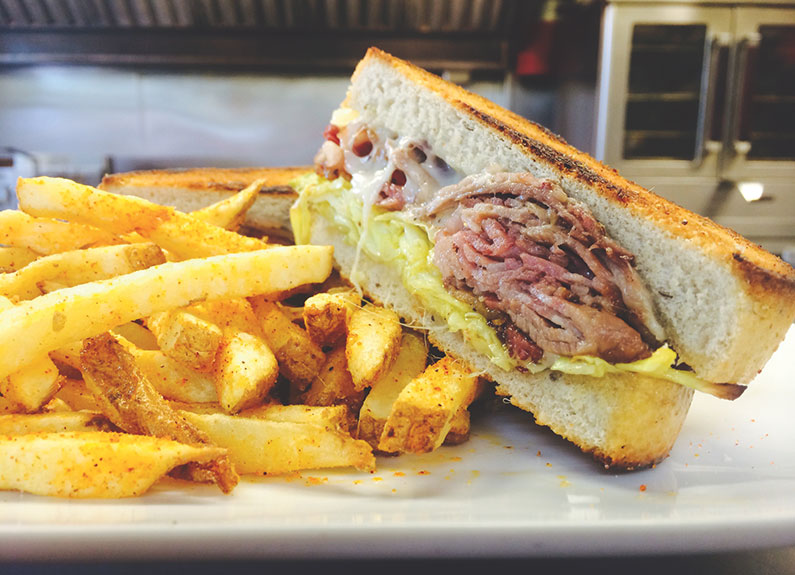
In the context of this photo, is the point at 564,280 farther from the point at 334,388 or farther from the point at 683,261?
the point at 334,388

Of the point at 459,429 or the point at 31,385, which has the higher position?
the point at 31,385

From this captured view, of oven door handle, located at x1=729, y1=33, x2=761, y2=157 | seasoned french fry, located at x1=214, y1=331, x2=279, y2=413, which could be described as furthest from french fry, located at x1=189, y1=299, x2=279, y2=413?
oven door handle, located at x1=729, y1=33, x2=761, y2=157

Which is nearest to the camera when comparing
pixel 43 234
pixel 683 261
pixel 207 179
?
pixel 683 261

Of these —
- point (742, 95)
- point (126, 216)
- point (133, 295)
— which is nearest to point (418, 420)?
point (133, 295)

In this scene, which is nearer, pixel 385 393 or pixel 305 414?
pixel 305 414

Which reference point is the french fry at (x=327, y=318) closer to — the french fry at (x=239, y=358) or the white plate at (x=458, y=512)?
the french fry at (x=239, y=358)

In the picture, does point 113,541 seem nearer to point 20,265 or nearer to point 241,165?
point 20,265

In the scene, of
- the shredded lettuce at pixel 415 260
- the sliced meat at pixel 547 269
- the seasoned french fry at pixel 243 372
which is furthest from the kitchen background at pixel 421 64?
the seasoned french fry at pixel 243 372
